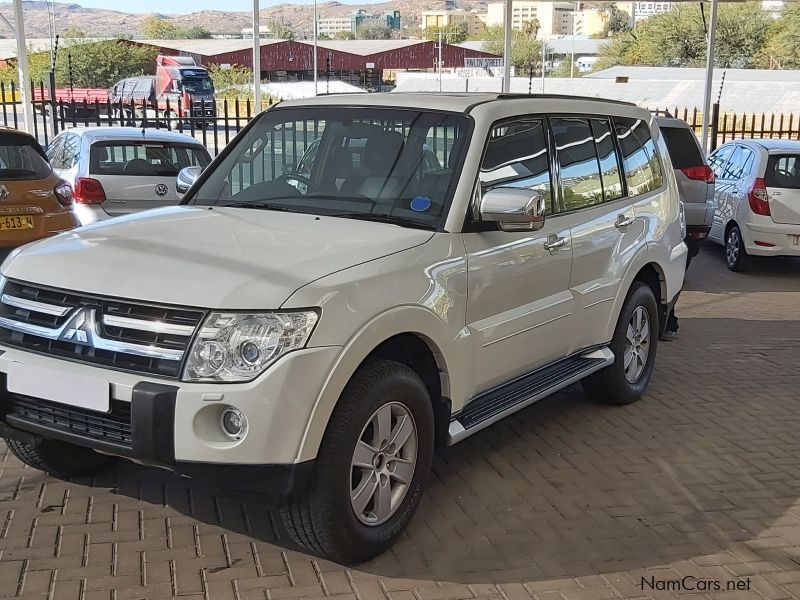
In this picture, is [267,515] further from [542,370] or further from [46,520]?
[542,370]

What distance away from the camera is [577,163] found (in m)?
5.32

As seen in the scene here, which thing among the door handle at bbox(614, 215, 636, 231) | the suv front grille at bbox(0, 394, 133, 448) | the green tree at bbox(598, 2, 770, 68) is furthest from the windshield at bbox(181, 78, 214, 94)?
the green tree at bbox(598, 2, 770, 68)

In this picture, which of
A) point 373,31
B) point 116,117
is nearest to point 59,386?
point 116,117

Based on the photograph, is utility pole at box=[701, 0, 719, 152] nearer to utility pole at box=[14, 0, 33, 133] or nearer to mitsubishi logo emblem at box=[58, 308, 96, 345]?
utility pole at box=[14, 0, 33, 133]

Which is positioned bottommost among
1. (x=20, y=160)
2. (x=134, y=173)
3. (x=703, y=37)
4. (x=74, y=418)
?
(x=74, y=418)

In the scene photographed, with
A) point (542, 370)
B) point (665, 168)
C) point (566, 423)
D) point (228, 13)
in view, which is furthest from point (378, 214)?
point (228, 13)

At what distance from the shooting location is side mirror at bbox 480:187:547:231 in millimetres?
4121

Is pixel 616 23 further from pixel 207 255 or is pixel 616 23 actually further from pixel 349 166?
pixel 207 255

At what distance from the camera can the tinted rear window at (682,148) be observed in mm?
10531

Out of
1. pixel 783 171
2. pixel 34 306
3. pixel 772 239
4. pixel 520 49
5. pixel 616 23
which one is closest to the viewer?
pixel 34 306

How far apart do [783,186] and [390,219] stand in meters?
8.70

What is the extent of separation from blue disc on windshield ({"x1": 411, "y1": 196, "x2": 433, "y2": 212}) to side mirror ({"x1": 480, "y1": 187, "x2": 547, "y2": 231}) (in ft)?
0.85

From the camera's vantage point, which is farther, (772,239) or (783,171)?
(783,171)

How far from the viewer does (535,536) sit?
4.08m
